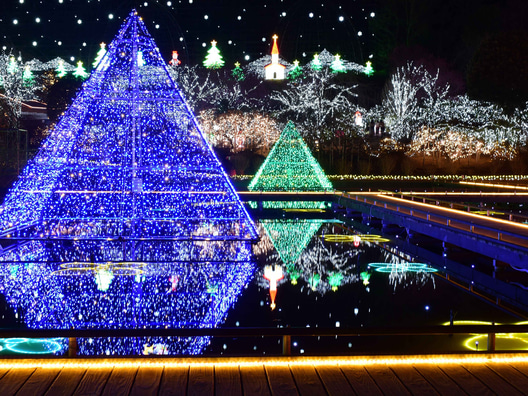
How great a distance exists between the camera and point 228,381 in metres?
5.61

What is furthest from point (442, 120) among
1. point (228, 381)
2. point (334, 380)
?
point (228, 381)

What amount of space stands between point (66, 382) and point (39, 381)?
0.77ft

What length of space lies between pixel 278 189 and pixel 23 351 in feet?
84.7

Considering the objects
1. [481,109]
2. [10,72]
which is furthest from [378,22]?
[10,72]

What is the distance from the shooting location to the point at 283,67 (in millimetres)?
64188

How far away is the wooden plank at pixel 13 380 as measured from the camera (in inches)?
210

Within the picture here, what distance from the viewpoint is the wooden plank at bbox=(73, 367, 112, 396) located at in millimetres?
5348

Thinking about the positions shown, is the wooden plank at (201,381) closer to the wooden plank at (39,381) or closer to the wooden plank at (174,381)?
the wooden plank at (174,381)

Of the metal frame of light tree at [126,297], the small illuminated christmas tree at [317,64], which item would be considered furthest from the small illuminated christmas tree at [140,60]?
the small illuminated christmas tree at [317,64]

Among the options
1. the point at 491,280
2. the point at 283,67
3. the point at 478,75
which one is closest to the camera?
the point at 491,280

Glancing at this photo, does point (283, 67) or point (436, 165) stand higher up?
point (283, 67)

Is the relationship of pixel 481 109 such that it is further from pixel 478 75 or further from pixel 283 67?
pixel 283 67

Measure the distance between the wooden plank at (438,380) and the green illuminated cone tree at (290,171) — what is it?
27.9 meters

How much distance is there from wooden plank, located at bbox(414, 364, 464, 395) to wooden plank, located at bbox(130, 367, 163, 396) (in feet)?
7.72
